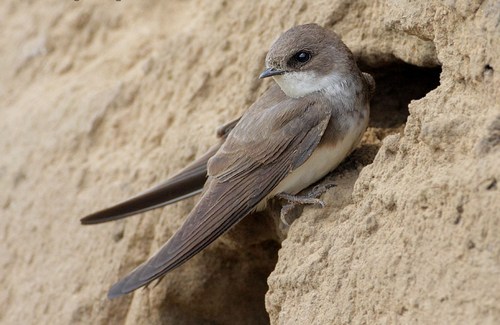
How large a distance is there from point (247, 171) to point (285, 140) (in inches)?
6.9

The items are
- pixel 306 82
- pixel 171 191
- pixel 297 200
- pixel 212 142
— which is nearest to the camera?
pixel 297 200

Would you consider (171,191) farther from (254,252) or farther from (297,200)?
(297,200)

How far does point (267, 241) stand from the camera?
3521 millimetres

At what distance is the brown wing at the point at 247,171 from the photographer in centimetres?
295

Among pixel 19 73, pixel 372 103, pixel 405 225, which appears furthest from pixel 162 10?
pixel 405 225

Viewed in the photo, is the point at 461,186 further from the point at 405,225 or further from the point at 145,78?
the point at 145,78

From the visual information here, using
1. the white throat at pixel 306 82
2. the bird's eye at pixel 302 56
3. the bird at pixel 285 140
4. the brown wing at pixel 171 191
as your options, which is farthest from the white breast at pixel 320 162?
the brown wing at pixel 171 191

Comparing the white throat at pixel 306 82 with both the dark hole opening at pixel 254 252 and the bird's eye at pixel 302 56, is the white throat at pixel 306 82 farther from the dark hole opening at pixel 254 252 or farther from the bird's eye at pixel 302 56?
the dark hole opening at pixel 254 252

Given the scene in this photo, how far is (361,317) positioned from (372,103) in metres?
1.34

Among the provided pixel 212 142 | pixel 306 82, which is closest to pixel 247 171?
pixel 306 82

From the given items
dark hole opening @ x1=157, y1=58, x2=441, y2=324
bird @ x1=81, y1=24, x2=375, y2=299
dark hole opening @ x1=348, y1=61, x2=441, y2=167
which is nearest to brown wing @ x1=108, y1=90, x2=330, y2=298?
bird @ x1=81, y1=24, x2=375, y2=299

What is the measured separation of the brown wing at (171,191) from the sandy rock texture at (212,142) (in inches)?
5.8

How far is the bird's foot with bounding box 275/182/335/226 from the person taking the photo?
2.92 m

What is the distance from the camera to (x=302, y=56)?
3.10m
